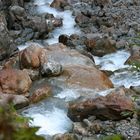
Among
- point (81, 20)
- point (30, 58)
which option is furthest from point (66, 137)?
point (81, 20)

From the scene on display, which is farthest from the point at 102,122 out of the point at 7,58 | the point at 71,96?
the point at 7,58

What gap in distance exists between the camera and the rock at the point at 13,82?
311 inches

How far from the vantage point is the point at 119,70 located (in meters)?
9.49

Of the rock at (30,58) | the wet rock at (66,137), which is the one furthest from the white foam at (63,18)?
the wet rock at (66,137)

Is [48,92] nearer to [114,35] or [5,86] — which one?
[5,86]

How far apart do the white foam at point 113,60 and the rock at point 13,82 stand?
2506mm

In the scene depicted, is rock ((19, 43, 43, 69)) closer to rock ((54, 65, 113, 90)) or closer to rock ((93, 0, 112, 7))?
rock ((54, 65, 113, 90))

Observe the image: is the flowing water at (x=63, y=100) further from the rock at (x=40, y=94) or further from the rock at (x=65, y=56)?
the rock at (x=65, y=56)

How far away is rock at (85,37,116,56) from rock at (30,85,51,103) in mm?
3345

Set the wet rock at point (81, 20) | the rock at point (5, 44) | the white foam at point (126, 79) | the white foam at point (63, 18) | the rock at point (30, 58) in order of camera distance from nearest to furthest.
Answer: the white foam at point (126, 79) → the rock at point (30, 58) → the rock at point (5, 44) → the white foam at point (63, 18) → the wet rock at point (81, 20)

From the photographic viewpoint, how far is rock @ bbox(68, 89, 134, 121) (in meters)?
6.48

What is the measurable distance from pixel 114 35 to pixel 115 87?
13.0 feet

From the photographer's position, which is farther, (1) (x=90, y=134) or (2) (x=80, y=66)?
(2) (x=80, y=66)

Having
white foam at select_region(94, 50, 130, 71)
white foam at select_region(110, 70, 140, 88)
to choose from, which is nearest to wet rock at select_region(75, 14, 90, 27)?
white foam at select_region(94, 50, 130, 71)
